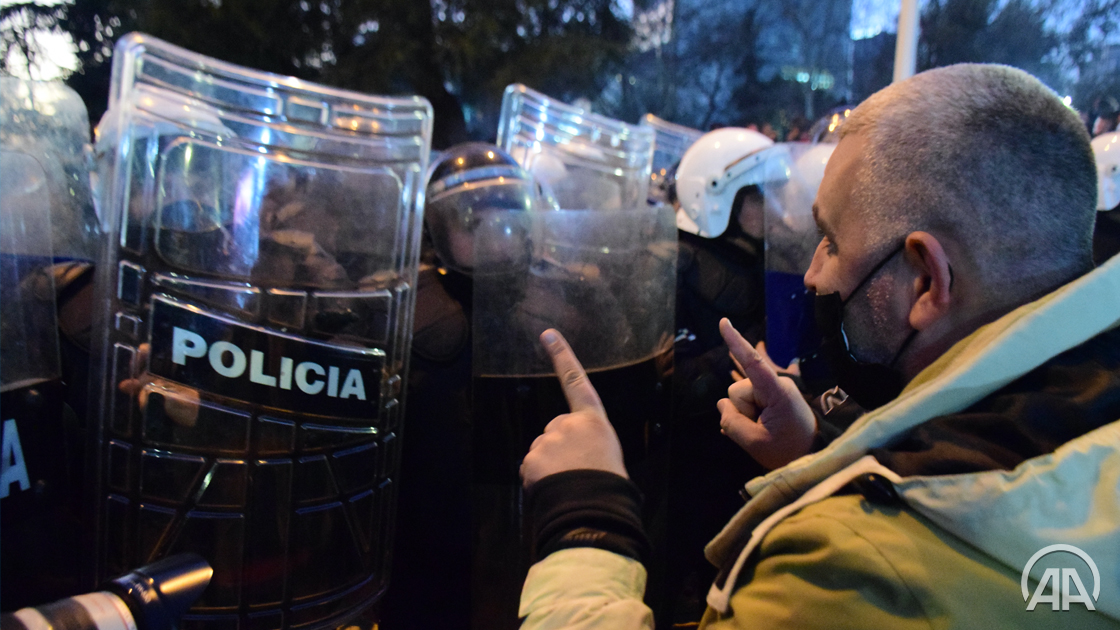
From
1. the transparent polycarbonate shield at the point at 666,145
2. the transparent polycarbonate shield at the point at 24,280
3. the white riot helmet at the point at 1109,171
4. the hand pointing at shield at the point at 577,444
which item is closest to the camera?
the hand pointing at shield at the point at 577,444

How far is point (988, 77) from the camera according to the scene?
1.00 m

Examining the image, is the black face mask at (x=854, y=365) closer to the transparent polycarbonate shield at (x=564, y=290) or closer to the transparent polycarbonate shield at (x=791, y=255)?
the transparent polycarbonate shield at (x=564, y=290)

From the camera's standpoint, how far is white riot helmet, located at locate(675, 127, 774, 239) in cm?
297

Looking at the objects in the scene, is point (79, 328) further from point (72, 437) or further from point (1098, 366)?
point (1098, 366)

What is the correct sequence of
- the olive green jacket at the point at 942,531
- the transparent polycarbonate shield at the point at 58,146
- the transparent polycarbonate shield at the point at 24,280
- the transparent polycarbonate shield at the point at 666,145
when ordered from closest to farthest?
the olive green jacket at the point at 942,531, the transparent polycarbonate shield at the point at 24,280, the transparent polycarbonate shield at the point at 58,146, the transparent polycarbonate shield at the point at 666,145

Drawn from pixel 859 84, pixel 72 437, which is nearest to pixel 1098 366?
pixel 72 437

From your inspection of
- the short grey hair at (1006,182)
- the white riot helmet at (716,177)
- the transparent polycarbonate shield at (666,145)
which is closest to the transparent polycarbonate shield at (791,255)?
the white riot helmet at (716,177)

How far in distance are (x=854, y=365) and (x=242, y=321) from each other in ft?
3.58

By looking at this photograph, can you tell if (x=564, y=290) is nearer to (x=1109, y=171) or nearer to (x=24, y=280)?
(x=24, y=280)

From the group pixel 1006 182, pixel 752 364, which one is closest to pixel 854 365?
pixel 752 364

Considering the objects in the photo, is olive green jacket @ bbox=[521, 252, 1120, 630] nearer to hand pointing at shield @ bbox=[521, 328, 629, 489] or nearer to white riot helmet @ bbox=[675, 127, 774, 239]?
hand pointing at shield @ bbox=[521, 328, 629, 489]

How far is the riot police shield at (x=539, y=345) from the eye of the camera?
1381mm

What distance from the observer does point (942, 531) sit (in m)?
0.77

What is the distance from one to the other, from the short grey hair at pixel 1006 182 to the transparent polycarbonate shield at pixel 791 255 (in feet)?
3.86
